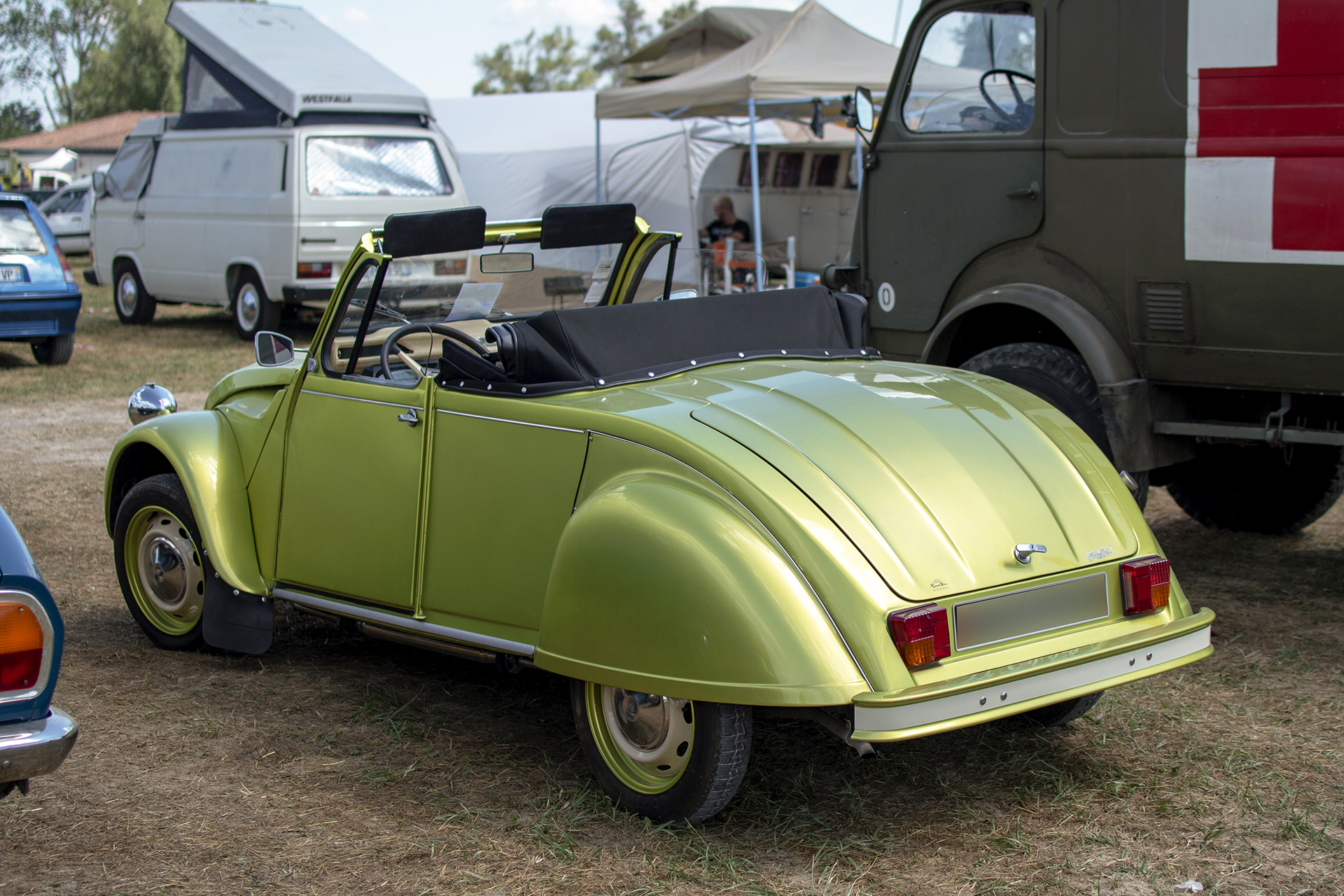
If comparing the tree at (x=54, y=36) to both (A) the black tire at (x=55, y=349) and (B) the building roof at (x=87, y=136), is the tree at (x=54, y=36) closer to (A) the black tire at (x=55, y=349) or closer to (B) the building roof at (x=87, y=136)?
(B) the building roof at (x=87, y=136)

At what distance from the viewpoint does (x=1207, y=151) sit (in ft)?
16.3

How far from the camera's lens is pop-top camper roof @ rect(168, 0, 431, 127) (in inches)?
553

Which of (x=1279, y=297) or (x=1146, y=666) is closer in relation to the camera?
(x=1146, y=666)

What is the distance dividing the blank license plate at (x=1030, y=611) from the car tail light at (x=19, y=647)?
200 centimetres

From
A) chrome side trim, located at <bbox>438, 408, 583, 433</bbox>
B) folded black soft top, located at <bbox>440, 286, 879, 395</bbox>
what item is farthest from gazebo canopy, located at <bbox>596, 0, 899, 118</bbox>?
chrome side trim, located at <bbox>438, 408, 583, 433</bbox>

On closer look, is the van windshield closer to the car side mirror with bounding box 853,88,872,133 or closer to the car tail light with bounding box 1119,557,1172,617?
the car side mirror with bounding box 853,88,872,133

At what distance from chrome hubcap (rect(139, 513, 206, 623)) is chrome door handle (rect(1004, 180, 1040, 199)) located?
369 cm

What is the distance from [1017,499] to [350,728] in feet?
7.12

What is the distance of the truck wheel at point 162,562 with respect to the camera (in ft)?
15.1

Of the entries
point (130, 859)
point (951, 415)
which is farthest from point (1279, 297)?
point (130, 859)

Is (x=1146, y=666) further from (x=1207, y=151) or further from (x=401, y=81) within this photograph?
(x=401, y=81)

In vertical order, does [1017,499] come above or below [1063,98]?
below

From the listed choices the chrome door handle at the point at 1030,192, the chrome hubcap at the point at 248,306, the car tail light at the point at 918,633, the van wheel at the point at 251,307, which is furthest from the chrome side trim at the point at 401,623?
the chrome hubcap at the point at 248,306

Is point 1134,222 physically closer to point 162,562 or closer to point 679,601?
point 679,601
